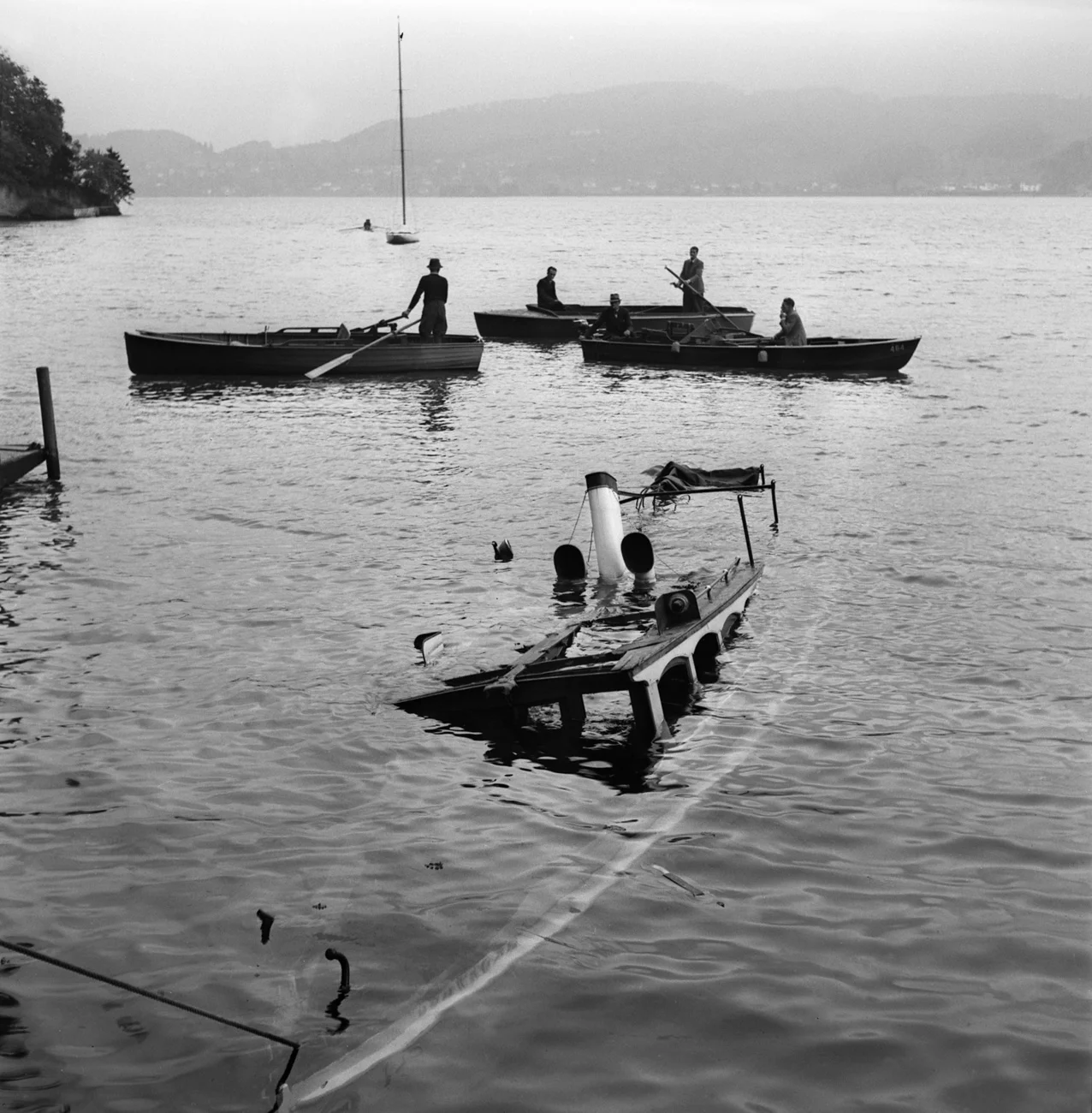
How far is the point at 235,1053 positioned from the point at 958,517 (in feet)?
46.5

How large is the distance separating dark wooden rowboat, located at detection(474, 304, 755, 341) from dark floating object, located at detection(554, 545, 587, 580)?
23.3 meters

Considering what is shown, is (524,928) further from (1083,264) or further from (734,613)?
(1083,264)

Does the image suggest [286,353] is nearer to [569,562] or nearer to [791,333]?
[791,333]

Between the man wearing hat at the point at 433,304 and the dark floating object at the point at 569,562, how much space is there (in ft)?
54.9

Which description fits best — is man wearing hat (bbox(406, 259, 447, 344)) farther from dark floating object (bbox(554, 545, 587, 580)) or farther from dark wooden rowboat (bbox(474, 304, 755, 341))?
dark floating object (bbox(554, 545, 587, 580))

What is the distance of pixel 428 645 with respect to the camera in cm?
1188

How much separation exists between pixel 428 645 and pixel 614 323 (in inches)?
919

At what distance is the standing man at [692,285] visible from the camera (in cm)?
3694

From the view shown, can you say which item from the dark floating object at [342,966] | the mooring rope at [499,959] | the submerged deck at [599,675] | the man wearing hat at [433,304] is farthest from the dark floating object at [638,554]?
the man wearing hat at [433,304]

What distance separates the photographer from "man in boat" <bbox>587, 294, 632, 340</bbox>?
33.9 metres

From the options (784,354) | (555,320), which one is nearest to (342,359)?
(555,320)

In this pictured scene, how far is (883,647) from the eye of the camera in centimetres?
1270

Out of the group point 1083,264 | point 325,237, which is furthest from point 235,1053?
point 325,237

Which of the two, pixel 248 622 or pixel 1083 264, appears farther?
pixel 1083 264
